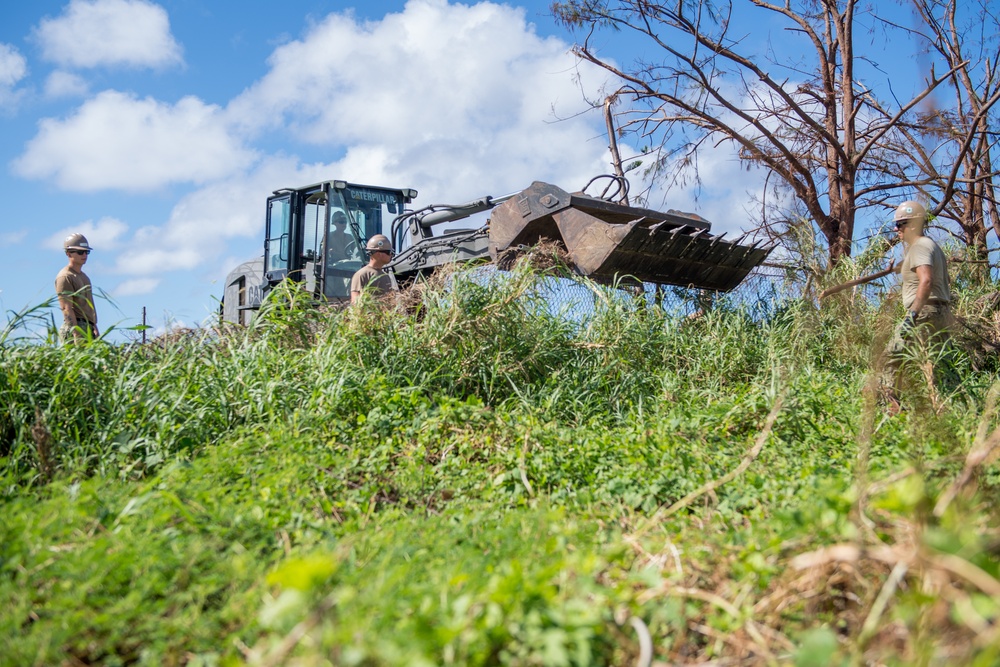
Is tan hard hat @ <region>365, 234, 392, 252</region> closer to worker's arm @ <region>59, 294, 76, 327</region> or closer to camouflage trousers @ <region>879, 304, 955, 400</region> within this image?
worker's arm @ <region>59, 294, 76, 327</region>

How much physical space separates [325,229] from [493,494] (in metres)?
7.25

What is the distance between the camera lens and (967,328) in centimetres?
802

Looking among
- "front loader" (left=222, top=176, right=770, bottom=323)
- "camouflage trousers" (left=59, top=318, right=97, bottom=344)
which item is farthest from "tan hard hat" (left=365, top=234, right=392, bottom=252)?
"camouflage trousers" (left=59, top=318, right=97, bottom=344)

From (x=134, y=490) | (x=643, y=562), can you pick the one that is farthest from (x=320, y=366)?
(x=643, y=562)

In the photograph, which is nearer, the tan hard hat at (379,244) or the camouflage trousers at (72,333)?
the camouflage trousers at (72,333)

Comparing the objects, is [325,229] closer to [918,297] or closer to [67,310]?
[67,310]

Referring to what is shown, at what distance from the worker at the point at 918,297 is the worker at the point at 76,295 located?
6.13 metres

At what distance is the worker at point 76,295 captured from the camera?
6331 millimetres

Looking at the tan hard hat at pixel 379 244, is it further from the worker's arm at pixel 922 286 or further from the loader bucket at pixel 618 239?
the worker's arm at pixel 922 286

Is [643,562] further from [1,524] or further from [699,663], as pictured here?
[1,524]

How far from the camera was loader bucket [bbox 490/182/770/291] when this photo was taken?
309 inches

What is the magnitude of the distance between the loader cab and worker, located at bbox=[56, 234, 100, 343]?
365cm

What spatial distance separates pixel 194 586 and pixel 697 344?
17.3 ft

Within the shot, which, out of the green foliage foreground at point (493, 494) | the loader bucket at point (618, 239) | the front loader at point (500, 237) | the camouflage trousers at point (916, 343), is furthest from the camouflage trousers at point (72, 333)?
the camouflage trousers at point (916, 343)
